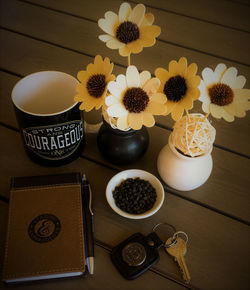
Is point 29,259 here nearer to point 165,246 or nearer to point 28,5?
Result: point 165,246

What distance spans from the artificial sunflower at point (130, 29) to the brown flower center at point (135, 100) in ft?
0.20

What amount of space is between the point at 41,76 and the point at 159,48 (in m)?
0.45

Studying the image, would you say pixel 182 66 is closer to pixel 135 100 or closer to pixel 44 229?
pixel 135 100

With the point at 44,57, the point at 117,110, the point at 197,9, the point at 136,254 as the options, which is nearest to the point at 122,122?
the point at 117,110

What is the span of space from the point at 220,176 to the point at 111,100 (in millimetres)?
336

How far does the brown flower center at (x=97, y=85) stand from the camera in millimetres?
483

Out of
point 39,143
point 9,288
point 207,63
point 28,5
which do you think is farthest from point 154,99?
point 28,5

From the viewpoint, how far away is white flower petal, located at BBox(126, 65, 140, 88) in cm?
47

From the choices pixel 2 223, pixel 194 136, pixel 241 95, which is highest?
pixel 241 95

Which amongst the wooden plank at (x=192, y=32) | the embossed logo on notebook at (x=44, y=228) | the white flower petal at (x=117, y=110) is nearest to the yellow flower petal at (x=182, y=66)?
the white flower petal at (x=117, y=110)

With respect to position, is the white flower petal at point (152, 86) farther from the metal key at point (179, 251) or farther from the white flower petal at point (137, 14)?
the metal key at point (179, 251)

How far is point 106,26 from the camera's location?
0.47 m

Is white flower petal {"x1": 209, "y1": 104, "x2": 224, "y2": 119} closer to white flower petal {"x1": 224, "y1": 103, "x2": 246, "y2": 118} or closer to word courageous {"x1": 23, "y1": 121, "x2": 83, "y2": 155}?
white flower petal {"x1": 224, "y1": 103, "x2": 246, "y2": 118}

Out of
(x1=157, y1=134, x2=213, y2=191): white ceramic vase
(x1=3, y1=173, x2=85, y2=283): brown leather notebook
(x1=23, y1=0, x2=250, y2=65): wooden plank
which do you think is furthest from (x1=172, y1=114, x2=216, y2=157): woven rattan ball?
(x1=23, y1=0, x2=250, y2=65): wooden plank
